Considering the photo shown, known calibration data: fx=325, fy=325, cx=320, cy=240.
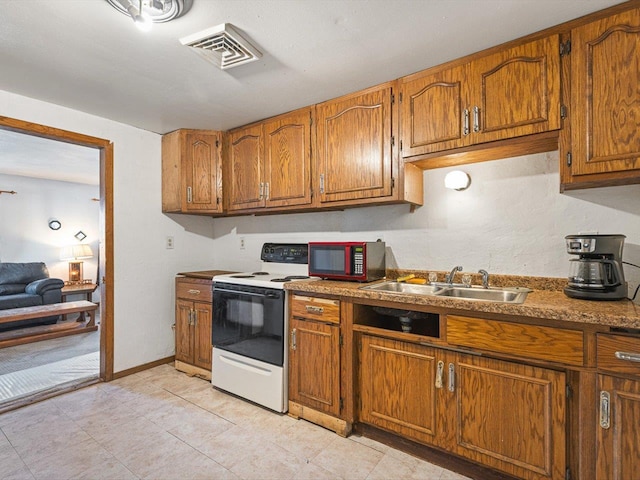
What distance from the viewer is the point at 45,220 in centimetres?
543

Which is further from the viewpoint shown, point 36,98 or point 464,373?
point 36,98

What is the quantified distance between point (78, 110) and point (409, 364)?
9.96 feet

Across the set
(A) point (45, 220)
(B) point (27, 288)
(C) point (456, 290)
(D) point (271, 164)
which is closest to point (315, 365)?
(C) point (456, 290)

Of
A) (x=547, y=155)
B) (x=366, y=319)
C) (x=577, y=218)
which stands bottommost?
(x=366, y=319)

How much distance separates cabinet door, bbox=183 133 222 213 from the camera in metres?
2.96

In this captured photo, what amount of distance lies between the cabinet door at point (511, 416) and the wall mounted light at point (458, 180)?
3.57 ft

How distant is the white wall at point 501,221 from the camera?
1717 mm

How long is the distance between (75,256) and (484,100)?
6423mm

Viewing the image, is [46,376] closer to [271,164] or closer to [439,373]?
[271,164]

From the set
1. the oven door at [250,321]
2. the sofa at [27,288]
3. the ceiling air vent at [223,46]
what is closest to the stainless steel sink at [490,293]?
the oven door at [250,321]

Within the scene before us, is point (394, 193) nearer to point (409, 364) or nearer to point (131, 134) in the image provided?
point (409, 364)

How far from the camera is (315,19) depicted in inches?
59.5

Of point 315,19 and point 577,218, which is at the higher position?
point 315,19

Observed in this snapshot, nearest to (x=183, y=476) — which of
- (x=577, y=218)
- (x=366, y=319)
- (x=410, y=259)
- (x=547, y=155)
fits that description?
(x=366, y=319)
